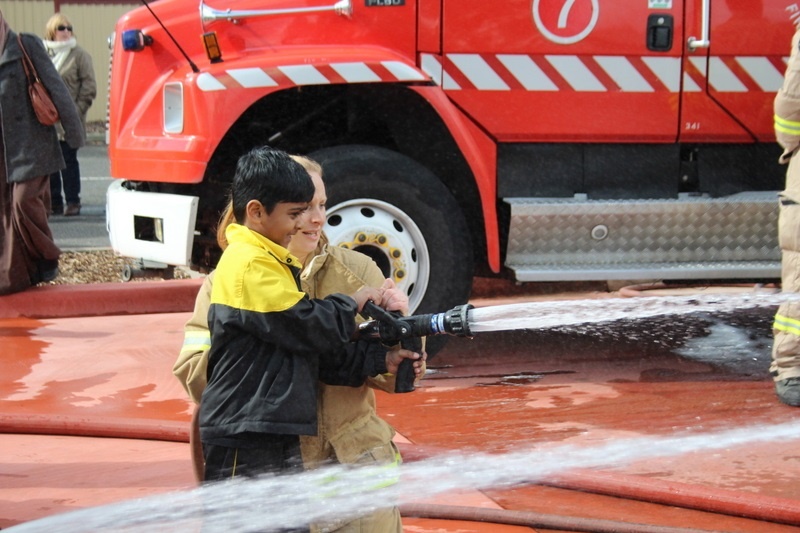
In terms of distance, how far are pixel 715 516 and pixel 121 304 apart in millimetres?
4128

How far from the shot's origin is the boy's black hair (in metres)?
2.78

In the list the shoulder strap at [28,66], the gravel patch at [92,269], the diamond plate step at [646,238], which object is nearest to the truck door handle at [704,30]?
the diamond plate step at [646,238]

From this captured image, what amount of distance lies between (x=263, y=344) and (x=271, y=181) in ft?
1.28

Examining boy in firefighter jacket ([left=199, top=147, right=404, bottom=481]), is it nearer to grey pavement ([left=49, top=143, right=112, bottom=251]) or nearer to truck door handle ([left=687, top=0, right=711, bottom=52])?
truck door handle ([left=687, top=0, right=711, bottom=52])

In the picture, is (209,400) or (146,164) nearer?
(209,400)

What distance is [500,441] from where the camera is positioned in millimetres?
4547

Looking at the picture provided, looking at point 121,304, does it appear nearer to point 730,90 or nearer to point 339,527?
point 730,90

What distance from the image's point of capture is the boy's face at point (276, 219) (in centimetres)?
281

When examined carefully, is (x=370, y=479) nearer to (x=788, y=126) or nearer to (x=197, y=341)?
(x=197, y=341)

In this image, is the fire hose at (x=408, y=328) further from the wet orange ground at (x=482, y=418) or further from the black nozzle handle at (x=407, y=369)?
the wet orange ground at (x=482, y=418)

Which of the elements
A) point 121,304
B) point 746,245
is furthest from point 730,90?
point 121,304

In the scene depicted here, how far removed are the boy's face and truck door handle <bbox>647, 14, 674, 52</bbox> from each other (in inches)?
133

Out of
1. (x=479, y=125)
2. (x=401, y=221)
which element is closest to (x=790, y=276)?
(x=479, y=125)

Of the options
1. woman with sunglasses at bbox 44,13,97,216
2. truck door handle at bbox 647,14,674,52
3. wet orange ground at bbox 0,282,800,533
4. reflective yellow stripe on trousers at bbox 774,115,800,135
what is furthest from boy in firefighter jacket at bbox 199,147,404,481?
woman with sunglasses at bbox 44,13,97,216
